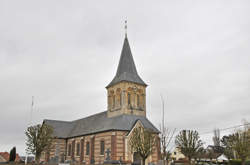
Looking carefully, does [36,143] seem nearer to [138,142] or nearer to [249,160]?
[138,142]

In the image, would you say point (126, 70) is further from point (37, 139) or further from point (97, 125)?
point (37, 139)

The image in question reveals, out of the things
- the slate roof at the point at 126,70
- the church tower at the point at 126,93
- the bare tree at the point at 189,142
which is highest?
the slate roof at the point at 126,70

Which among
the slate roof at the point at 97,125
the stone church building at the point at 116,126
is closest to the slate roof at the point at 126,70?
the stone church building at the point at 116,126

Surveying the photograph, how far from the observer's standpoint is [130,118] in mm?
40656

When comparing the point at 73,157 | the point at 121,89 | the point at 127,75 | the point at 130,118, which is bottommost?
the point at 73,157

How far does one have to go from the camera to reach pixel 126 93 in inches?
1676

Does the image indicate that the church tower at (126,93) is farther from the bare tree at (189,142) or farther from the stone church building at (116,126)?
the bare tree at (189,142)

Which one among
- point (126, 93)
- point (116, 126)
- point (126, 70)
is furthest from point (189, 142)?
point (126, 70)

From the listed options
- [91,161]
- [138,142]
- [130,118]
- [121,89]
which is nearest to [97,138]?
[91,161]

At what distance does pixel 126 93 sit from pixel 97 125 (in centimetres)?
773

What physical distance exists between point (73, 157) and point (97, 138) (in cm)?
949

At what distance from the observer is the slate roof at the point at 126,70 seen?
4434 centimetres

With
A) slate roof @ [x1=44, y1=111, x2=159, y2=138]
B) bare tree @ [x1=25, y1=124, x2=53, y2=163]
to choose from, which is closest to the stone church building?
slate roof @ [x1=44, y1=111, x2=159, y2=138]

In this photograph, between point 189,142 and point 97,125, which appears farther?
point 97,125
